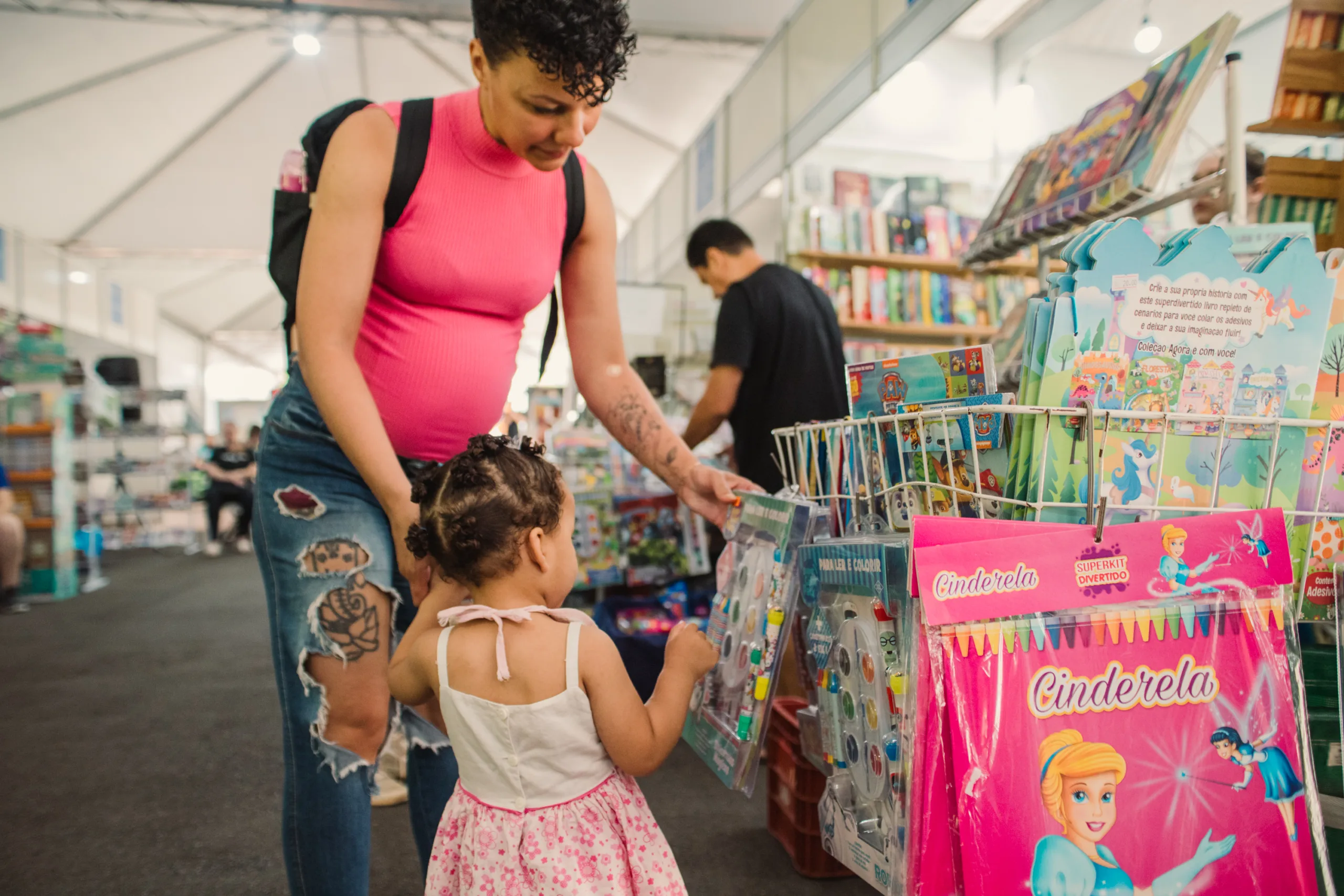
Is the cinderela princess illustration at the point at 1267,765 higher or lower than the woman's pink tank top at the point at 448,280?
lower

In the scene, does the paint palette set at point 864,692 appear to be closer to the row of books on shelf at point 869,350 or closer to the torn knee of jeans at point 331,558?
the torn knee of jeans at point 331,558

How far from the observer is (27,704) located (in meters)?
2.92

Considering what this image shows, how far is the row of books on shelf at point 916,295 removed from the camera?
4.22 meters

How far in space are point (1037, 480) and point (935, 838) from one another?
34cm

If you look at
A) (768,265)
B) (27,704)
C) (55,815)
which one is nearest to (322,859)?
(55,815)

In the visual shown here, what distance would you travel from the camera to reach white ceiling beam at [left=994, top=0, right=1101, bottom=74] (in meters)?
4.11

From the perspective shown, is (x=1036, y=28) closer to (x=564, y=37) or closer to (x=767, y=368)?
(x=767, y=368)

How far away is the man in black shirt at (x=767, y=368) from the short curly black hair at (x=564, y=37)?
53.8 inches

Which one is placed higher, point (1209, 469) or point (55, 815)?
point (1209, 469)

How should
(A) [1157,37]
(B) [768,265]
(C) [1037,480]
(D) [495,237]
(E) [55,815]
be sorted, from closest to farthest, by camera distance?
(C) [1037,480]
(D) [495,237]
(E) [55,815]
(B) [768,265]
(A) [1157,37]

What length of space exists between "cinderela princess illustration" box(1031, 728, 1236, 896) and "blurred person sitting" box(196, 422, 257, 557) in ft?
29.0

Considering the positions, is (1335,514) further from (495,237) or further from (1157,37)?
(1157,37)

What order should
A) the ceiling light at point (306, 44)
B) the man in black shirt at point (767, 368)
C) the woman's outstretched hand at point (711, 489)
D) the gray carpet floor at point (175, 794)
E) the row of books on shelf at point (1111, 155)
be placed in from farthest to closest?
the ceiling light at point (306, 44), the man in black shirt at point (767, 368), the gray carpet floor at point (175, 794), the row of books on shelf at point (1111, 155), the woman's outstretched hand at point (711, 489)

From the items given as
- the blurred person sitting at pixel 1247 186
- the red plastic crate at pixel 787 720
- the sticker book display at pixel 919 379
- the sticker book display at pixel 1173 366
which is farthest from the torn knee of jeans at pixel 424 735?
the blurred person sitting at pixel 1247 186
